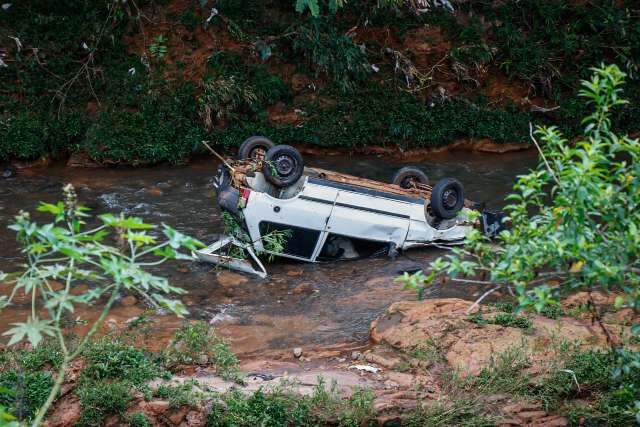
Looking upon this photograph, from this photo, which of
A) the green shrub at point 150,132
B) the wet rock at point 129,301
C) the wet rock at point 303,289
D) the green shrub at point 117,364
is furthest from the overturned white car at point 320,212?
the green shrub at point 150,132

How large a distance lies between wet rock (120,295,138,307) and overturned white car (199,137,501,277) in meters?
1.26

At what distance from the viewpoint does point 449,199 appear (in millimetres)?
11203

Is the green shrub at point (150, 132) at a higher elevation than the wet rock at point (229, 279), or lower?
higher

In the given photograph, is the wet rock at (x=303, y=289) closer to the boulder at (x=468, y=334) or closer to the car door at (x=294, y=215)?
the car door at (x=294, y=215)

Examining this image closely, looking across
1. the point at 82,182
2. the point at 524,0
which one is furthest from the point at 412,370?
the point at 524,0

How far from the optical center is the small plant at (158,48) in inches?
614

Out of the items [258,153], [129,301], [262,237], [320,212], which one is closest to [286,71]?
[258,153]

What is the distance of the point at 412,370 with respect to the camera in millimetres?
7602

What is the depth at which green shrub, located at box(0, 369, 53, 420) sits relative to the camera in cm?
636

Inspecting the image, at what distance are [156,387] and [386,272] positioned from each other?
4820 millimetres

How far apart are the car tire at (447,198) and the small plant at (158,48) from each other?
7.37 metres

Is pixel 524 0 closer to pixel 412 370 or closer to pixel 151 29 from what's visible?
pixel 151 29

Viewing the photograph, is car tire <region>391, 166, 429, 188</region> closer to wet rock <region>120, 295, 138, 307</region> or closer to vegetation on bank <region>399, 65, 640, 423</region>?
wet rock <region>120, 295, 138, 307</region>

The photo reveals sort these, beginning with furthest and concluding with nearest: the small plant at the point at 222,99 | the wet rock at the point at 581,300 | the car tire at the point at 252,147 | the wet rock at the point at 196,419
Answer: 1. the small plant at the point at 222,99
2. the car tire at the point at 252,147
3. the wet rock at the point at 581,300
4. the wet rock at the point at 196,419
